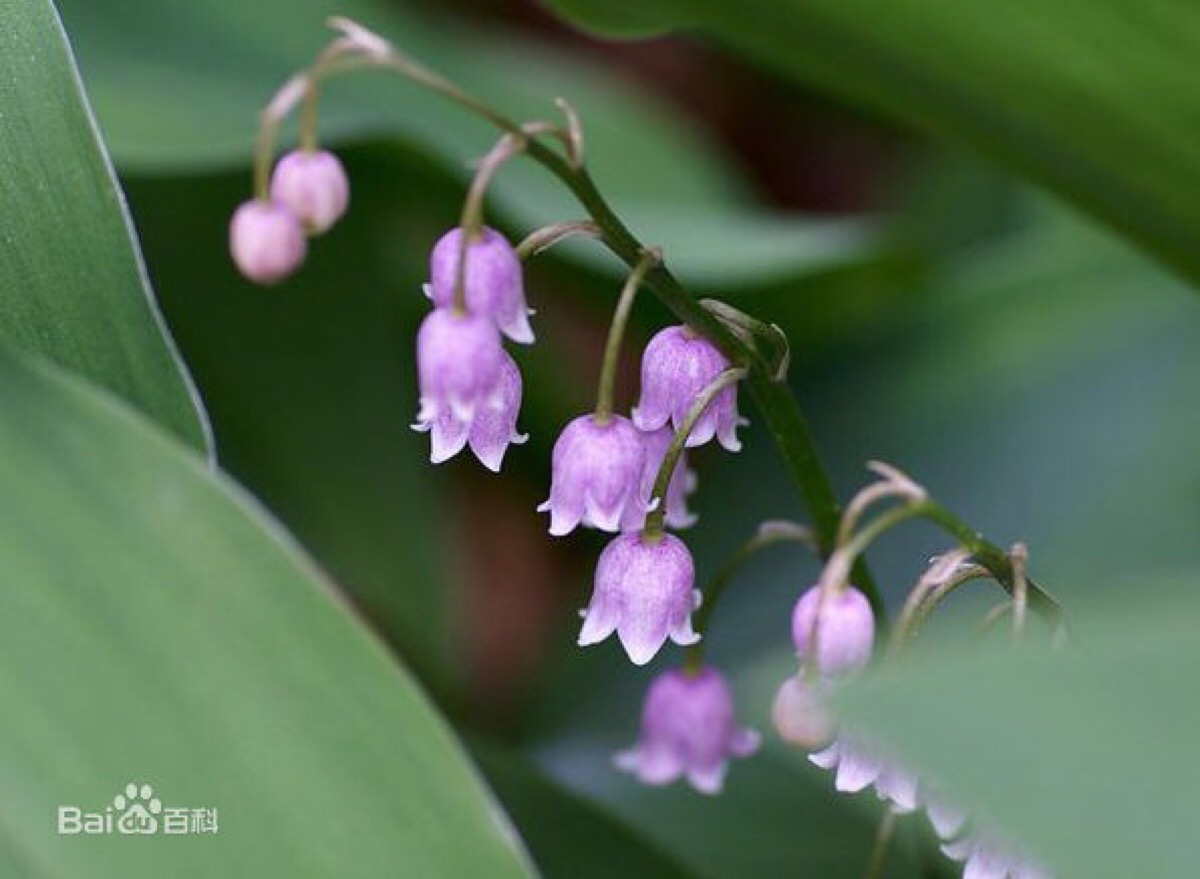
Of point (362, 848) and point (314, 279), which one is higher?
point (314, 279)

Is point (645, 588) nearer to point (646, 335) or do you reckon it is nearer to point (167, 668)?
point (167, 668)

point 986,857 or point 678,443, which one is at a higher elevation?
point 678,443

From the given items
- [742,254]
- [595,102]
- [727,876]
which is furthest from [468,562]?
[727,876]

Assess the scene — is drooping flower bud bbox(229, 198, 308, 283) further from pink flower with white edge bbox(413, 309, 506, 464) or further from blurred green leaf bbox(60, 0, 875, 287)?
blurred green leaf bbox(60, 0, 875, 287)

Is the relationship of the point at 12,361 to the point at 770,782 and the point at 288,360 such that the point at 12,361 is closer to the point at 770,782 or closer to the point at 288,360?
the point at 770,782

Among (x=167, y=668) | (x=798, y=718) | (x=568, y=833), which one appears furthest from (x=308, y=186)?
(x=568, y=833)

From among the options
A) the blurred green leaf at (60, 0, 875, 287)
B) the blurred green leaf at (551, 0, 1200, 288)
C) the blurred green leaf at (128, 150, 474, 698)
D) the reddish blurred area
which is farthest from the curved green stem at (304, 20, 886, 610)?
the reddish blurred area
